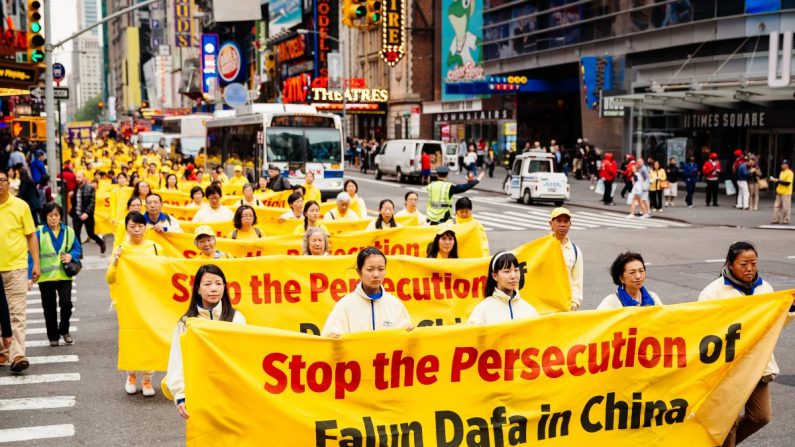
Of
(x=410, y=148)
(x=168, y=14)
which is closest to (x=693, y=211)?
(x=410, y=148)

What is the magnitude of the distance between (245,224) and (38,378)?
2793 mm

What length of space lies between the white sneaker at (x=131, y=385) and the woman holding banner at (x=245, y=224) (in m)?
2.41

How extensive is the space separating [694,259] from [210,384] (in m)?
14.2

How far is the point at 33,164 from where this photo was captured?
2634cm

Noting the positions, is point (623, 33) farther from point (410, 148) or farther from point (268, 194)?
point (268, 194)

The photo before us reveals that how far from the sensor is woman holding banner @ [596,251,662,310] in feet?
20.1

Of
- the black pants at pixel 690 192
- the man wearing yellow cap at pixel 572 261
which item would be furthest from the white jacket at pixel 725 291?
the black pants at pixel 690 192

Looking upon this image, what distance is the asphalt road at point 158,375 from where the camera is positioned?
754 centimetres

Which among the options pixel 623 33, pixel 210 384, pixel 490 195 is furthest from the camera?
pixel 623 33

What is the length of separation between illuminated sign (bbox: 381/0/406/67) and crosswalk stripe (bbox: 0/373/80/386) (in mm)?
55195

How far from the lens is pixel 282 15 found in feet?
303

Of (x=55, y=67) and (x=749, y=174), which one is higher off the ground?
(x=55, y=67)

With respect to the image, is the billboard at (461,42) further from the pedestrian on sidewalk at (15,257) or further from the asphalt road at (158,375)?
the pedestrian on sidewalk at (15,257)

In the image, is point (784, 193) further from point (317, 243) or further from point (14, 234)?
point (14, 234)
